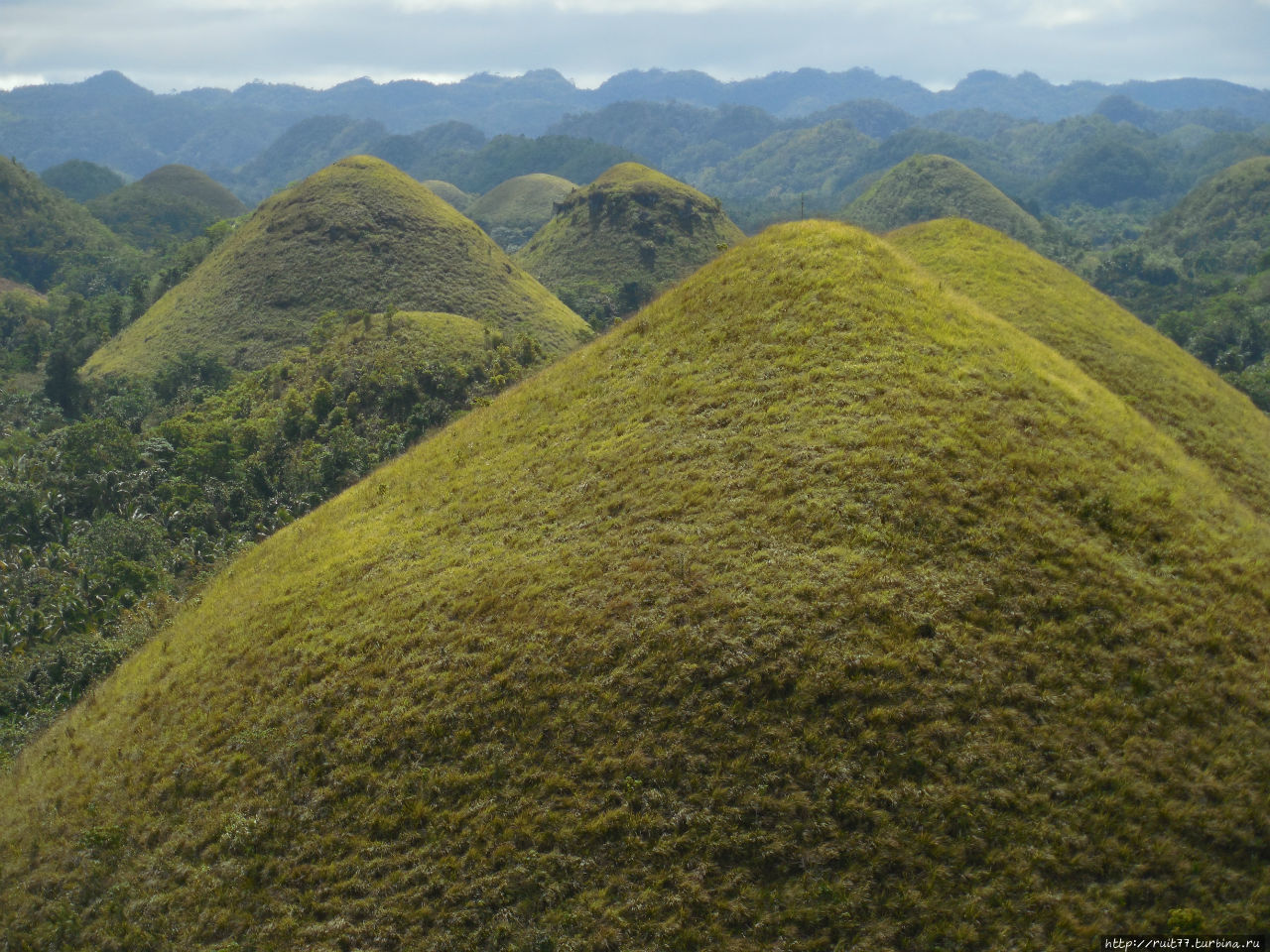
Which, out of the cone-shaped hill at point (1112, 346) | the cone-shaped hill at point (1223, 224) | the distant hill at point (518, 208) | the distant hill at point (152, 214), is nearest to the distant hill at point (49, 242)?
the distant hill at point (152, 214)

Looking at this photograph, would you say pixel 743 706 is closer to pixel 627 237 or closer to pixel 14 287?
pixel 627 237

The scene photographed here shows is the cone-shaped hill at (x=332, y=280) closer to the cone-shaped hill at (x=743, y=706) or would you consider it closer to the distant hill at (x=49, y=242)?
the cone-shaped hill at (x=743, y=706)

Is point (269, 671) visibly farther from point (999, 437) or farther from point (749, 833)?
point (999, 437)

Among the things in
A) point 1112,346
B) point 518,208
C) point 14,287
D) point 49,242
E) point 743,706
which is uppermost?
point 518,208

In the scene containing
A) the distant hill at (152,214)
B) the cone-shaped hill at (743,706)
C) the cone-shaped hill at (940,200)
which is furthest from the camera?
the distant hill at (152,214)

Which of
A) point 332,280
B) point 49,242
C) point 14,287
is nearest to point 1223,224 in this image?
point 332,280

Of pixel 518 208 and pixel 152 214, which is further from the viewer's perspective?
pixel 518 208

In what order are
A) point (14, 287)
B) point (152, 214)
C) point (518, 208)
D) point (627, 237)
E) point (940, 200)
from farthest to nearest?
point (518, 208) < point (152, 214) < point (940, 200) < point (14, 287) < point (627, 237)

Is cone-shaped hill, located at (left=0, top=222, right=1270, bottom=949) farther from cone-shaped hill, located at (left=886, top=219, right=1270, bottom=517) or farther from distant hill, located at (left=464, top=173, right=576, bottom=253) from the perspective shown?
distant hill, located at (left=464, top=173, right=576, bottom=253)
